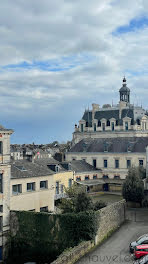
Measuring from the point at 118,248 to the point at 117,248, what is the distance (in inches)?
3.6

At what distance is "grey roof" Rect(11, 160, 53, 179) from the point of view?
3916 cm

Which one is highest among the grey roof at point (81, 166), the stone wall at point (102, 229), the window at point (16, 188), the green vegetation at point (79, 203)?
the grey roof at point (81, 166)

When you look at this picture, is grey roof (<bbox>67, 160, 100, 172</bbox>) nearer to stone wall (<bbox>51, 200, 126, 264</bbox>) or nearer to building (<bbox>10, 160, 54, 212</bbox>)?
building (<bbox>10, 160, 54, 212</bbox>)

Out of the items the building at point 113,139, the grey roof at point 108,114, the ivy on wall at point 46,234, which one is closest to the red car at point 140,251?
the ivy on wall at point 46,234

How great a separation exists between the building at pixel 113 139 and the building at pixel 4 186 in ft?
108

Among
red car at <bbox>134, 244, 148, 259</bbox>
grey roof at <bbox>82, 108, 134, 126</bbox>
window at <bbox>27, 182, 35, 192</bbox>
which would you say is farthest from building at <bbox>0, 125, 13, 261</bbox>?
grey roof at <bbox>82, 108, 134, 126</bbox>

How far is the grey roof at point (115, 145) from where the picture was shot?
2571 inches

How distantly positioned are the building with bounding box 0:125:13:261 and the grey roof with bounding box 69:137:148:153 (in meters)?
35.1

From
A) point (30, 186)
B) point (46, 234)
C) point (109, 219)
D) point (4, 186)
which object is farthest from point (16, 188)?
point (109, 219)

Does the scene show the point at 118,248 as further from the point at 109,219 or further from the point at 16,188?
the point at 16,188

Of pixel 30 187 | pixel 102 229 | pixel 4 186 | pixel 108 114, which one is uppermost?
pixel 108 114

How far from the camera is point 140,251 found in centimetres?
2672

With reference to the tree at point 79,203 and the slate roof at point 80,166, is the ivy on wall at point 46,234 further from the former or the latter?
the slate roof at point 80,166

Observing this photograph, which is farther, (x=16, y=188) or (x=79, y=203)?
(x=16, y=188)
